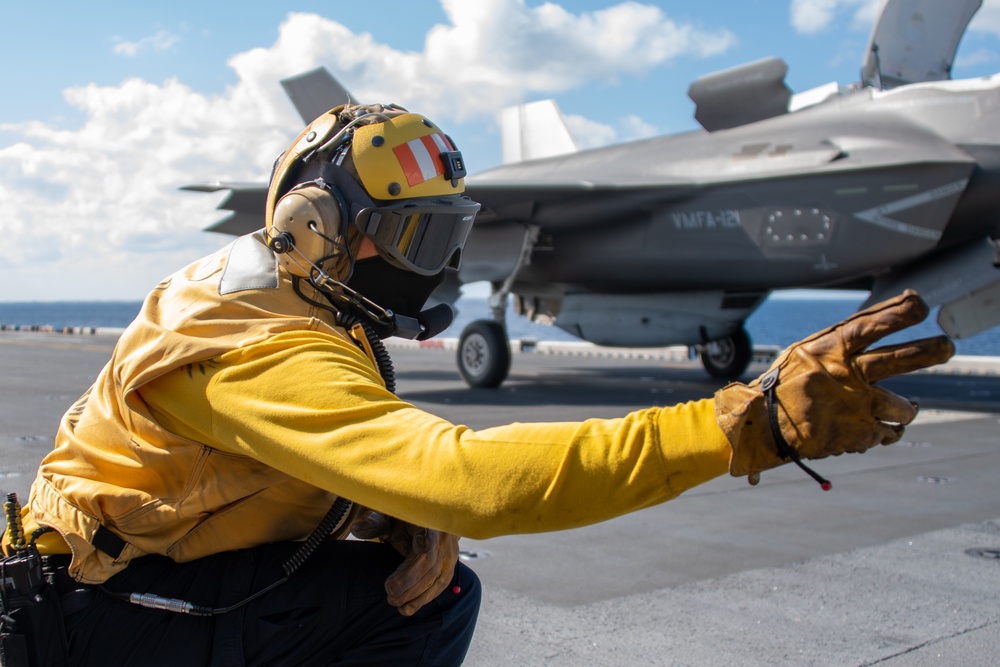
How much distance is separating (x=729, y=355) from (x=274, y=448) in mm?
14432

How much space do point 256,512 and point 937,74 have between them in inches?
516

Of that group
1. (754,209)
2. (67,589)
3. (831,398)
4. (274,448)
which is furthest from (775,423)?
(754,209)

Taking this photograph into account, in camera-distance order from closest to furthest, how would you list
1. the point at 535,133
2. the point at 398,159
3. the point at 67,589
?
the point at 67,589
the point at 398,159
the point at 535,133

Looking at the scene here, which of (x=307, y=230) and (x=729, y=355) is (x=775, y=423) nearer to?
(x=307, y=230)

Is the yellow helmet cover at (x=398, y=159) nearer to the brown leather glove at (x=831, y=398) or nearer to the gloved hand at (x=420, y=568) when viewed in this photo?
the gloved hand at (x=420, y=568)

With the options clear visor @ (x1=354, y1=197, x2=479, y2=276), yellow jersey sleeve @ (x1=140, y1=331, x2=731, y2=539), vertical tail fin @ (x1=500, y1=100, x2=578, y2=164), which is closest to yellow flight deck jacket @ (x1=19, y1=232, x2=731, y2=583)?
yellow jersey sleeve @ (x1=140, y1=331, x2=731, y2=539)

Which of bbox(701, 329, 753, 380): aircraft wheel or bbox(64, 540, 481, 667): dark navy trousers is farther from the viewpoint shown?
bbox(701, 329, 753, 380): aircraft wheel

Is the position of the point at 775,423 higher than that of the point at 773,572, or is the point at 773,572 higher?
the point at 775,423

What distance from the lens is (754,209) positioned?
11523mm

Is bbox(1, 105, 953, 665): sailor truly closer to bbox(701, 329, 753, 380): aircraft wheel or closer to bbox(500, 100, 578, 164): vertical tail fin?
bbox(701, 329, 753, 380): aircraft wheel

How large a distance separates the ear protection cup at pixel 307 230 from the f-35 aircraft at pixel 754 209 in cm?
994

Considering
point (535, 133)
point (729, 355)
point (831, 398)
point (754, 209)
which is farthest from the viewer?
point (535, 133)

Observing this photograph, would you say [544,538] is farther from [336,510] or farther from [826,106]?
[826,106]

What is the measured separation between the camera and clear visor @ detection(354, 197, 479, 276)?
5.83ft
